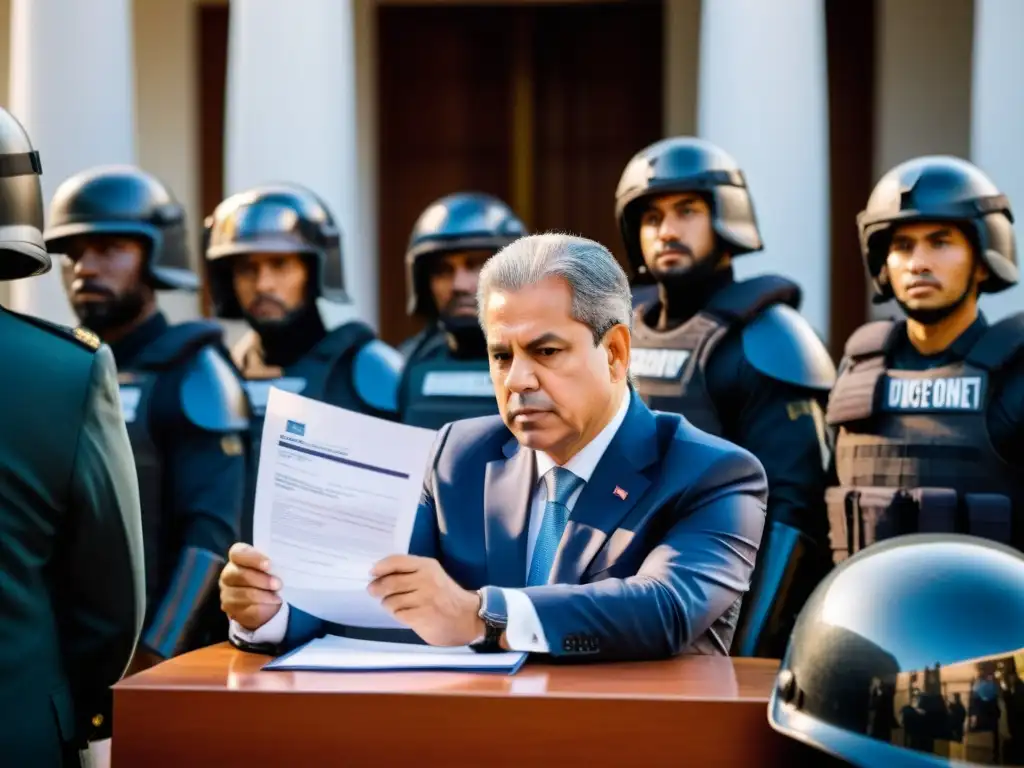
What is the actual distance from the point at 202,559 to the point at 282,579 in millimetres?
2957

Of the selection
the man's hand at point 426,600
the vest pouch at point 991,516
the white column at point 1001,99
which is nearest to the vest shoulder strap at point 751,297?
the vest pouch at point 991,516

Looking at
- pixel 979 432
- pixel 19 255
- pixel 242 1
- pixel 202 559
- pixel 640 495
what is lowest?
pixel 202 559

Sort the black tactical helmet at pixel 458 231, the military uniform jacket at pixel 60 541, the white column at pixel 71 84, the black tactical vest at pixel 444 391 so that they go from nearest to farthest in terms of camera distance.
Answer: the military uniform jacket at pixel 60 541
the black tactical vest at pixel 444 391
the black tactical helmet at pixel 458 231
the white column at pixel 71 84

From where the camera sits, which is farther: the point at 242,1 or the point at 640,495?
the point at 242,1

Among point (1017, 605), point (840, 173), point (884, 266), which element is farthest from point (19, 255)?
point (840, 173)

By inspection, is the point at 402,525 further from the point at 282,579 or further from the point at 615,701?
the point at 615,701

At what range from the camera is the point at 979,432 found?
5402mm

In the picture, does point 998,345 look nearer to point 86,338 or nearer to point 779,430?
point 779,430

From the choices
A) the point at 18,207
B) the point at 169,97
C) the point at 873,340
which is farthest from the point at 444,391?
the point at 169,97

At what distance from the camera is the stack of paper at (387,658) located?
8.37ft

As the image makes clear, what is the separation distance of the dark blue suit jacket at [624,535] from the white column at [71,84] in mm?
8805

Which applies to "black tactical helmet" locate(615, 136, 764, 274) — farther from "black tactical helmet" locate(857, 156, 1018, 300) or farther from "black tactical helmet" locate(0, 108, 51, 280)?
"black tactical helmet" locate(0, 108, 51, 280)

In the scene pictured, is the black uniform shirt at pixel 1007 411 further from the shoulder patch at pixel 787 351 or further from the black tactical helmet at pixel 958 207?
the shoulder patch at pixel 787 351

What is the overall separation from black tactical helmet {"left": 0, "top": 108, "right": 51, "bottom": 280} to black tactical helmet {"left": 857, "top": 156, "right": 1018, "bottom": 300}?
136 inches
